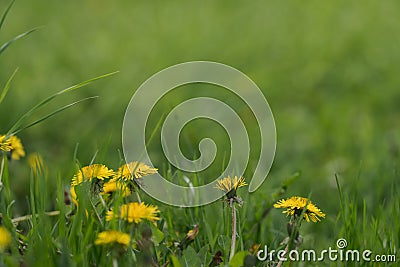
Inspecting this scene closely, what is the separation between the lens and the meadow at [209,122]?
147 centimetres

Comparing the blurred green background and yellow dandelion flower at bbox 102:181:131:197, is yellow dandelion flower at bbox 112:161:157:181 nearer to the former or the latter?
yellow dandelion flower at bbox 102:181:131:197

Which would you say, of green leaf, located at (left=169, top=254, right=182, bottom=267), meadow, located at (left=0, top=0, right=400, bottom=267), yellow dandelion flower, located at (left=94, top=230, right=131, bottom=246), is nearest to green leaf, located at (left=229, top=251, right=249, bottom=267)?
meadow, located at (left=0, top=0, right=400, bottom=267)

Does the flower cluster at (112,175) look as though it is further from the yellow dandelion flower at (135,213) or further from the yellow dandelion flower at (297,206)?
the yellow dandelion flower at (297,206)

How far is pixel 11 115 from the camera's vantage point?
3.35 m

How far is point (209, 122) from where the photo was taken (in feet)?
11.5

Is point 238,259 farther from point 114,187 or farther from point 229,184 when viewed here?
point 114,187

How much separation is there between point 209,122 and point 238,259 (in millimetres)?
2178

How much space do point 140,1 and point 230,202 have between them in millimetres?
4491

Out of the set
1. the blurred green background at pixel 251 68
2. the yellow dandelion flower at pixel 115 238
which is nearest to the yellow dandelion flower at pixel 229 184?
the yellow dandelion flower at pixel 115 238

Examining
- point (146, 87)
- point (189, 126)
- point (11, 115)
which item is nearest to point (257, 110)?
point (189, 126)

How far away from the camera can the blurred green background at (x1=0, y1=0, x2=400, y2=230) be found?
3.18 meters

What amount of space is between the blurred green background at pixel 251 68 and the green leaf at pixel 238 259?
1010mm

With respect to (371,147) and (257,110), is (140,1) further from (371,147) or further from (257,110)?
(371,147)

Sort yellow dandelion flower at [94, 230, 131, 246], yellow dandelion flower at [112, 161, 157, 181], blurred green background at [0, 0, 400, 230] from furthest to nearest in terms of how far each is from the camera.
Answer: blurred green background at [0, 0, 400, 230], yellow dandelion flower at [112, 161, 157, 181], yellow dandelion flower at [94, 230, 131, 246]
